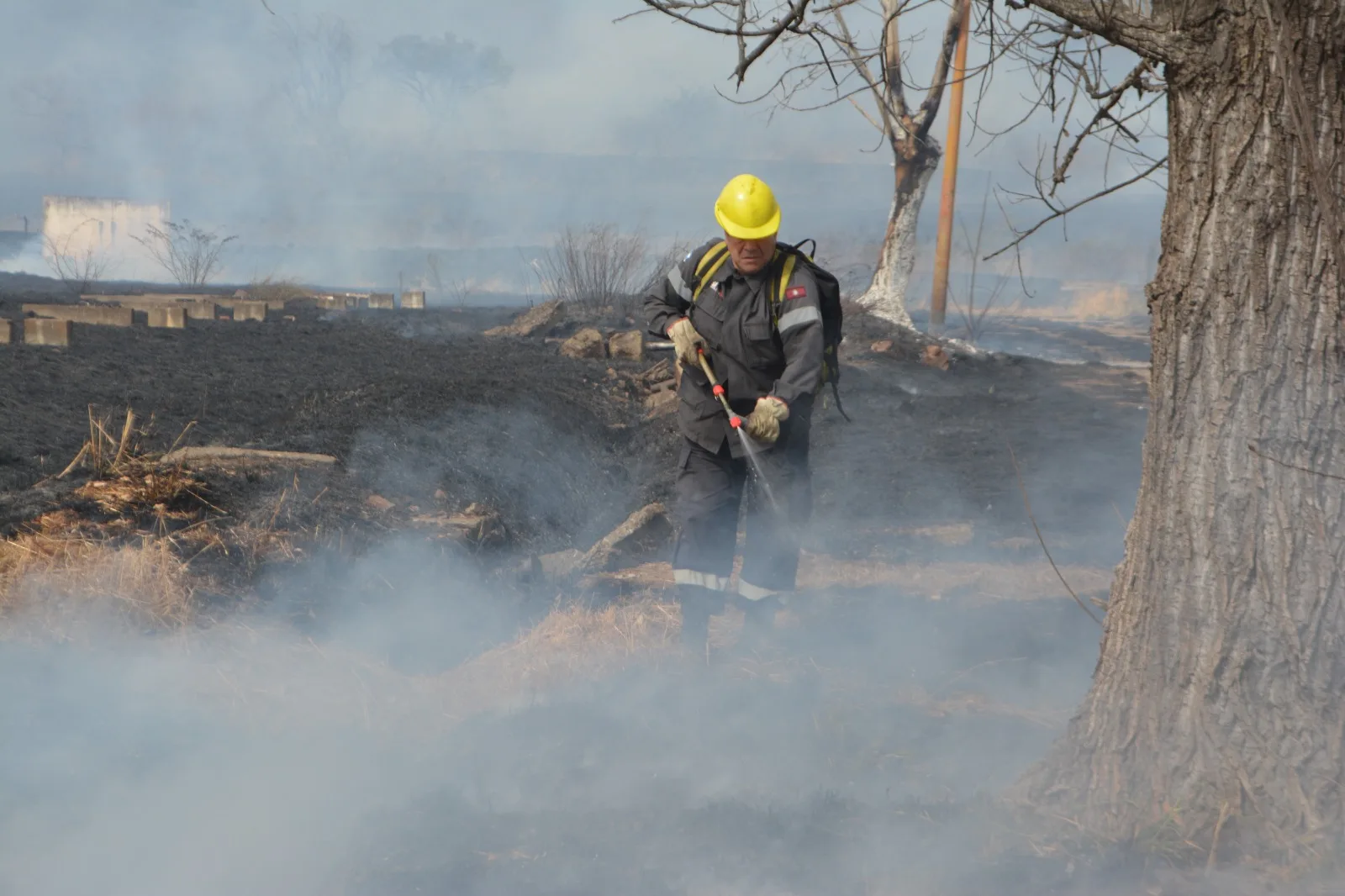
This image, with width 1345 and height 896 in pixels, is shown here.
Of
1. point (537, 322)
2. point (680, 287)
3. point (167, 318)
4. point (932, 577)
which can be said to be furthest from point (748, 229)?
point (537, 322)

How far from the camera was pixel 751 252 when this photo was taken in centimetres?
396

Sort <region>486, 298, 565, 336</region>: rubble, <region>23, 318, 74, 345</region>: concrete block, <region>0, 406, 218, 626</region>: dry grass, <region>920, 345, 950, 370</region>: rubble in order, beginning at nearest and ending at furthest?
<region>0, 406, 218, 626</region>: dry grass, <region>23, 318, 74, 345</region>: concrete block, <region>920, 345, 950, 370</region>: rubble, <region>486, 298, 565, 336</region>: rubble

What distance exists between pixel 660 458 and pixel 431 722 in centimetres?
430

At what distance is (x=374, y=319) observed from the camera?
553 inches

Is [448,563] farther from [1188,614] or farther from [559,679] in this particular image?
[1188,614]

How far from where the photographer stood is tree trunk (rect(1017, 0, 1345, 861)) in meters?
2.59

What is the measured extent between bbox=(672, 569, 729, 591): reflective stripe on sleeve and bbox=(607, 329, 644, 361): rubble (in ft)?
23.4

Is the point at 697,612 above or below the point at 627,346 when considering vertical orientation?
below

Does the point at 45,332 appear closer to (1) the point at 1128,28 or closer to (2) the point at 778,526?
(2) the point at 778,526

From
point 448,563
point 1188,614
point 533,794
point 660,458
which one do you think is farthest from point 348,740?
point 660,458

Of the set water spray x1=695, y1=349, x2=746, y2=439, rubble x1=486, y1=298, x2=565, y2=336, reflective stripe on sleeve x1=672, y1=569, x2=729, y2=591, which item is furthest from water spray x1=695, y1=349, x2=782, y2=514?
rubble x1=486, y1=298, x2=565, y2=336

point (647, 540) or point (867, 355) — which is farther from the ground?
point (867, 355)

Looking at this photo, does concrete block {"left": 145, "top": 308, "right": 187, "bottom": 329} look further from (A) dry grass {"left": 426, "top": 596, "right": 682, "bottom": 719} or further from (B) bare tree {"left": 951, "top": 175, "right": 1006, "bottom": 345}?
(B) bare tree {"left": 951, "top": 175, "right": 1006, "bottom": 345}

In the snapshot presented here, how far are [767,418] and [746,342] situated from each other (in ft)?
1.17
